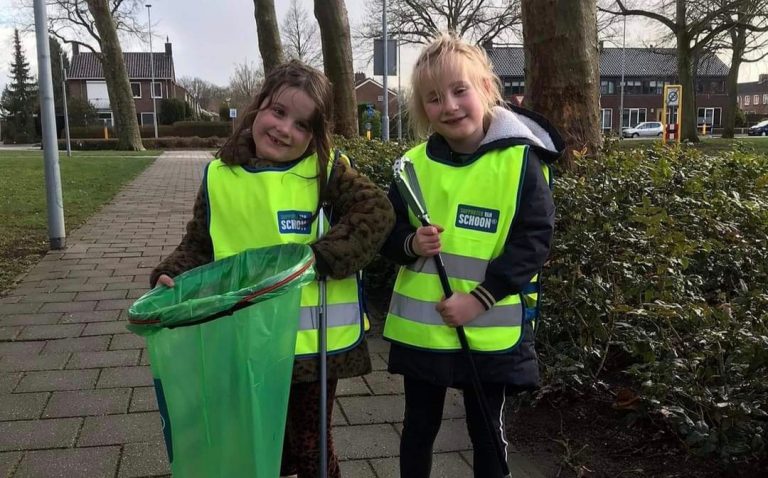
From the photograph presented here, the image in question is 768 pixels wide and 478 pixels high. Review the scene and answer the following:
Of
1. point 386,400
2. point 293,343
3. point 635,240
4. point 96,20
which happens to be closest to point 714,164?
point 635,240

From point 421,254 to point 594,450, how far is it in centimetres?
139

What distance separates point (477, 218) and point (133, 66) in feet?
263

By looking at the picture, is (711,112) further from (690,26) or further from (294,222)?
(294,222)

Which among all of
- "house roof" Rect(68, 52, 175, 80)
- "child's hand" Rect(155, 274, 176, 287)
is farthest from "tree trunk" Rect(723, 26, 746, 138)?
"house roof" Rect(68, 52, 175, 80)

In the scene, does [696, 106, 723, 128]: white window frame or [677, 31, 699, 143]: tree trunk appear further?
[696, 106, 723, 128]: white window frame

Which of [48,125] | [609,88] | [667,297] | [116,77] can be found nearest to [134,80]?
[116,77]

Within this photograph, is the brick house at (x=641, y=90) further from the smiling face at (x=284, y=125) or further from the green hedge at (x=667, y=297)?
the smiling face at (x=284, y=125)

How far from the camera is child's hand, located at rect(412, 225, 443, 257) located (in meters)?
2.09

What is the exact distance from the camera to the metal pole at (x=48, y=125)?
24.2ft

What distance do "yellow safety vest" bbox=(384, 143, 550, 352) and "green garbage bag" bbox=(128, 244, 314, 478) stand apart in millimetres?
497

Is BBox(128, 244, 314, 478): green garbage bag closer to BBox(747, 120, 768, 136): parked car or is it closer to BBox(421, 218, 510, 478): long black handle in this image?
BBox(421, 218, 510, 478): long black handle

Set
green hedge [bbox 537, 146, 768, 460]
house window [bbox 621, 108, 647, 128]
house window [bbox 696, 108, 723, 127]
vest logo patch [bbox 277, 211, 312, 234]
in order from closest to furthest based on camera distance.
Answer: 1. vest logo patch [bbox 277, 211, 312, 234]
2. green hedge [bbox 537, 146, 768, 460]
3. house window [bbox 621, 108, 647, 128]
4. house window [bbox 696, 108, 723, 127]

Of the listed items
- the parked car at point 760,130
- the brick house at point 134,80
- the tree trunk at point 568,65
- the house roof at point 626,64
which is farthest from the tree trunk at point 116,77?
the parked car at point 760,130

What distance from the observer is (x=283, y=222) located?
7.05 feet
